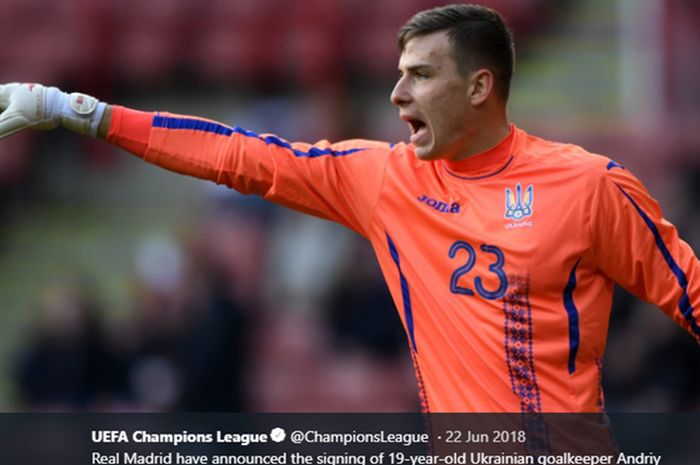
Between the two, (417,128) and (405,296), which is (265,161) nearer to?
(417,128)

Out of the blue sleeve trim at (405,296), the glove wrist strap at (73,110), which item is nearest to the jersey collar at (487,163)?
the blue sleeve trim at (405,296)

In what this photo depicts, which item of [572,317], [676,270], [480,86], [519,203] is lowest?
Answer: [572,317]

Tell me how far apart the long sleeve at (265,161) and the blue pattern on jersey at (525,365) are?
53 cm

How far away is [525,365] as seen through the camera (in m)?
3.33

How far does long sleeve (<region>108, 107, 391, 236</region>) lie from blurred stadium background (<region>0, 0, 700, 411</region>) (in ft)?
11.3

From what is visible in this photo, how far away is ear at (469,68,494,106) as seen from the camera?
3.55m

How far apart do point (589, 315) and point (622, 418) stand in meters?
1.52

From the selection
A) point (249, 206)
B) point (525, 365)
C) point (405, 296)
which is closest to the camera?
point (525, 365)

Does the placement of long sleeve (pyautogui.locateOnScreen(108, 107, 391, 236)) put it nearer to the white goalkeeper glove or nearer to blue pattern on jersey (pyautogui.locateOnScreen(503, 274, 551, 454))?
the white goalkeeper glove

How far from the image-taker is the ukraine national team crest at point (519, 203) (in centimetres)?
340

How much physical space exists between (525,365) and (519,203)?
17.6 inches

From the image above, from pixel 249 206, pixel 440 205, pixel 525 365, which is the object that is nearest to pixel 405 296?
pixel 440 205

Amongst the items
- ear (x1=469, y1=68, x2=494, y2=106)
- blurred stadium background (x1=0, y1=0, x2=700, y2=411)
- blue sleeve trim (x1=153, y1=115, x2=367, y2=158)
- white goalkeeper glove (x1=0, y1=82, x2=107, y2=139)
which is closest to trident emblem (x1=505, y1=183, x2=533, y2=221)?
ear (x1=469, y1=68, x2=494, y2=106)

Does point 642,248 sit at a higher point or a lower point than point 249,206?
lower
